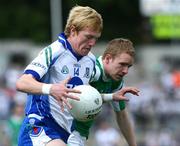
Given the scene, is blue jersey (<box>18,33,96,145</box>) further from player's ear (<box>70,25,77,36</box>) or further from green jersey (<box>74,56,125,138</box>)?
green jersey (<box>74,56,125,138</box>)

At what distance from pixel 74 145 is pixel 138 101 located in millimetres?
17648

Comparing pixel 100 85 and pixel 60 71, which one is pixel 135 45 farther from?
pixel 60 71

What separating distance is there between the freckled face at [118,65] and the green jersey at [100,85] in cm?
8

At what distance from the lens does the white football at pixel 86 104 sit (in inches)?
325

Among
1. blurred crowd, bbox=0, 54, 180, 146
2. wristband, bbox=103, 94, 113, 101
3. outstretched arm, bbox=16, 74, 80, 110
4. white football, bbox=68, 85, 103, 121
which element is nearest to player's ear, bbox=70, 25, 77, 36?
white football, bbox=68, 85, 103, 121

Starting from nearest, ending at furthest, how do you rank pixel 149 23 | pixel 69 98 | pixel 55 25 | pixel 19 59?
pixel 69 98 → pixel 55 25 → pixel 19 59 → pixel 149 23

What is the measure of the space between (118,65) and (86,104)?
0.81 metres

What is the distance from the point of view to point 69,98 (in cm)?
787

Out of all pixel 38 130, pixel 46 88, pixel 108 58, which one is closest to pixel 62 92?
pixel 46 88

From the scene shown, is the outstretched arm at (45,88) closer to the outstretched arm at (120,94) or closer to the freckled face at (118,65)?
the outstretched arm at (120,94)

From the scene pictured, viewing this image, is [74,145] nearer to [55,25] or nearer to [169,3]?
[169,3]

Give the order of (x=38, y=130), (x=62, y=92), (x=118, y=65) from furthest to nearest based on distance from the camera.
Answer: (x=118, y=65), (x=38, y=130), (x=62, y=92)

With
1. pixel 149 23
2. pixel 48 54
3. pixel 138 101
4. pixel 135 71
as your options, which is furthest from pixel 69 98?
pixel 149 23

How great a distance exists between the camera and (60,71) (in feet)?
27.7
